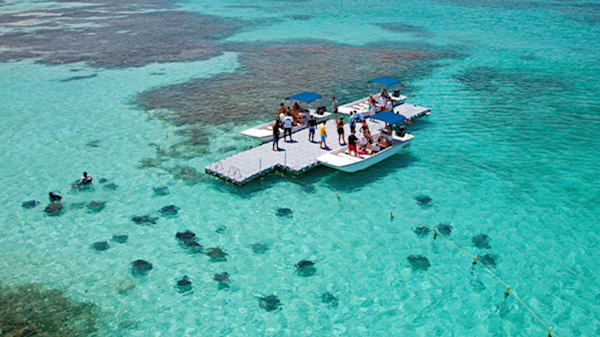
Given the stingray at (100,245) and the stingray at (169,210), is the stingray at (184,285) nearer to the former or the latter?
the stingray at (100,245)

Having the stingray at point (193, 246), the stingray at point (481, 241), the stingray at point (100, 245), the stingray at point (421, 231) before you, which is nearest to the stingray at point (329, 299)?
the stingray at point (421, 231)

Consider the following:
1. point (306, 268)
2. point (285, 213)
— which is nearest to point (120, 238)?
point (285, 213)

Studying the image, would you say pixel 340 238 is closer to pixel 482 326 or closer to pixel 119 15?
pixel 482 326

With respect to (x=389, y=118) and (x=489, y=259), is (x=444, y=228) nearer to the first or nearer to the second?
(x=489, y=259)

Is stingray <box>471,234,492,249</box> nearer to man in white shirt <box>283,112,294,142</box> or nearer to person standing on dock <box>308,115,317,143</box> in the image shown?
person standing on dock <box>308,115,317,143</box>

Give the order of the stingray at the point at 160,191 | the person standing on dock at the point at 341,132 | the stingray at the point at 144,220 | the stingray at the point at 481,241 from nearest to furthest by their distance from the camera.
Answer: the stingray at the point at 481,241
the stingray at the point at 144,220
the stingray at the point at 160,191
the person standing on dock at the point at 341,132
